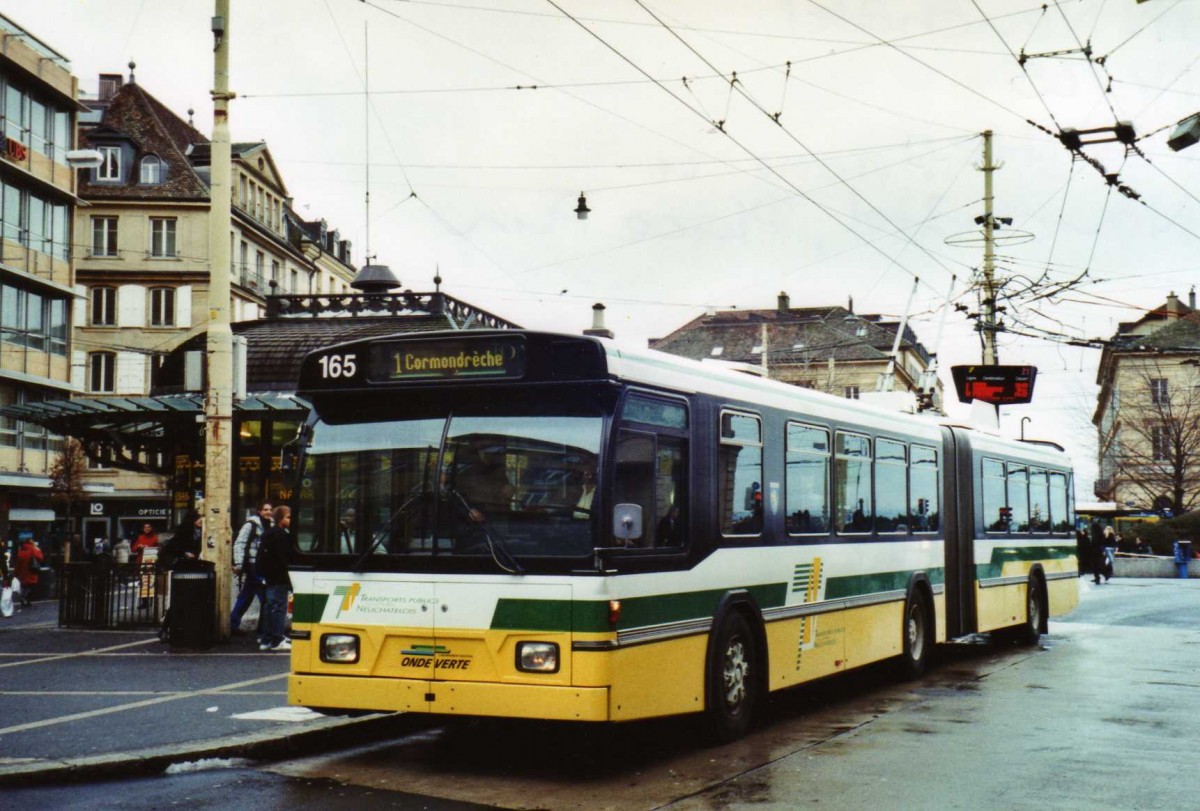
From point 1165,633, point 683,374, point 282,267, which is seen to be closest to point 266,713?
point 683,374

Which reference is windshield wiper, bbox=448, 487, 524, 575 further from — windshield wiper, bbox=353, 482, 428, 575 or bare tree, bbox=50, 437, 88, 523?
bare tree, bbox=50, 437, 88, 523

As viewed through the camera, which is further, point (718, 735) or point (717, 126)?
point (717, 126)

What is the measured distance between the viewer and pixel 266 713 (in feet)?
36.2

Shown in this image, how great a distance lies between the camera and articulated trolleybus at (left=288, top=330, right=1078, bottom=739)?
8.70 m

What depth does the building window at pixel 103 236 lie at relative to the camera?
216 ft

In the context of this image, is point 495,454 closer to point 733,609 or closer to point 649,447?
point 649,447

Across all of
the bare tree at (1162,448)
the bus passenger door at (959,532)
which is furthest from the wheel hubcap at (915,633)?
the bare tree at (1162,448)

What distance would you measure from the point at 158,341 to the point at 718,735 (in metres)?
59.8

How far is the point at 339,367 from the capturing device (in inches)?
380

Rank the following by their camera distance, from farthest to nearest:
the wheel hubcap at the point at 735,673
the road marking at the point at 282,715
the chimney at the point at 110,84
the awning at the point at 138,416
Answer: the chimney at the point at 110,84
the awning at the point at 138,416
the road marking at the point at 282,715
the wheel hubcap at the point at 735,673

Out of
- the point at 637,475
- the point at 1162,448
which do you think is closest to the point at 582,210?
the point at 637,475

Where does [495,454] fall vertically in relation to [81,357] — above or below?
below

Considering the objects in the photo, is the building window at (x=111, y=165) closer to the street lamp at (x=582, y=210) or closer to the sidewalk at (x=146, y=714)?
the street lamp at (x=582, y=210)

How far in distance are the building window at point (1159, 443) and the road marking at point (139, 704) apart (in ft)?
199
